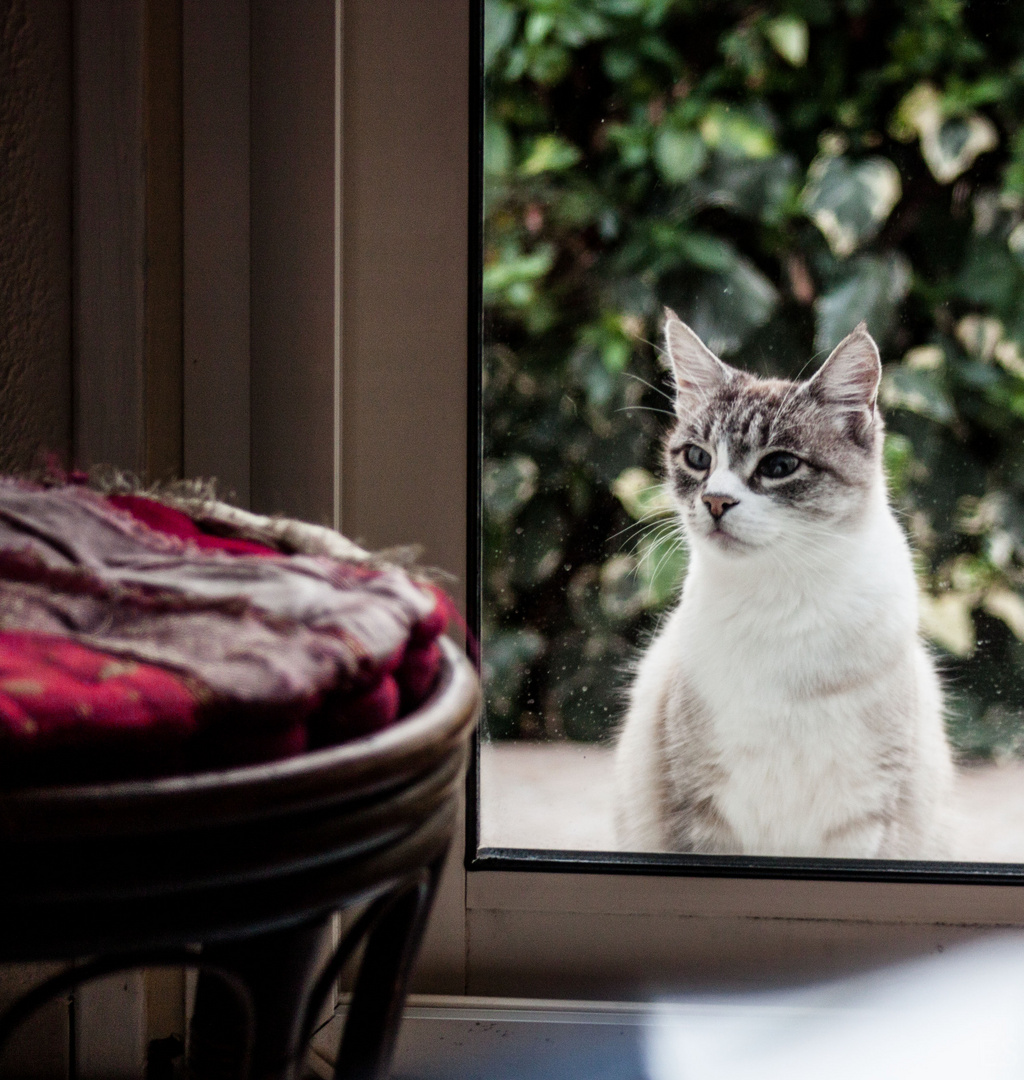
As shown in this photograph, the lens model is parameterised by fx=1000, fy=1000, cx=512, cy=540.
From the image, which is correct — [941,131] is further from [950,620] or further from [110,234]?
[110,234]

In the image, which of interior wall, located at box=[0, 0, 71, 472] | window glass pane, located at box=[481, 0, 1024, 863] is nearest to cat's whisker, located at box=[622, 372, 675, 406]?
window glass pane, located at box=[481, 0, 1024, 863]

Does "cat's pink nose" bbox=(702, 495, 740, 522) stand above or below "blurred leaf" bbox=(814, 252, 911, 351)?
below

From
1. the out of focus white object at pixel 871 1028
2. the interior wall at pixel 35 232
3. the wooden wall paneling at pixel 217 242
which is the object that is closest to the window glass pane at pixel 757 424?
the out of focus white object at pixel 871 1028

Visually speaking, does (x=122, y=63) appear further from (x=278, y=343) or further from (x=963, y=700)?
(x=963, y=700)

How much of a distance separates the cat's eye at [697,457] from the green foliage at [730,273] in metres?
0.03

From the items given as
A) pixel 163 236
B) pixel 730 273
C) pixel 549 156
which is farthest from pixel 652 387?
pixel 163 236

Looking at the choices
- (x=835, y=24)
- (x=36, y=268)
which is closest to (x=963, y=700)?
(x=835, y=24)

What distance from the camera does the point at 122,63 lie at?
79cm

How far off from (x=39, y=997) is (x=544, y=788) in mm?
680

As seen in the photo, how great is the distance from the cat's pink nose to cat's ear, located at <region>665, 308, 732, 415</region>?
0.33 feet

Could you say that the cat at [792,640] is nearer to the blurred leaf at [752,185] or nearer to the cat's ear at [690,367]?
the cat's ear at [690,367]

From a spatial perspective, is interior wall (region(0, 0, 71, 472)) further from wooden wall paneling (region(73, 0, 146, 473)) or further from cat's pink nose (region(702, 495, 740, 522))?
cat's pink nose (region(702, 495, 740, 522))

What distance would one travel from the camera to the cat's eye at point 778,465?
939mm

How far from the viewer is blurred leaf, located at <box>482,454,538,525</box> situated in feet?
3.26
